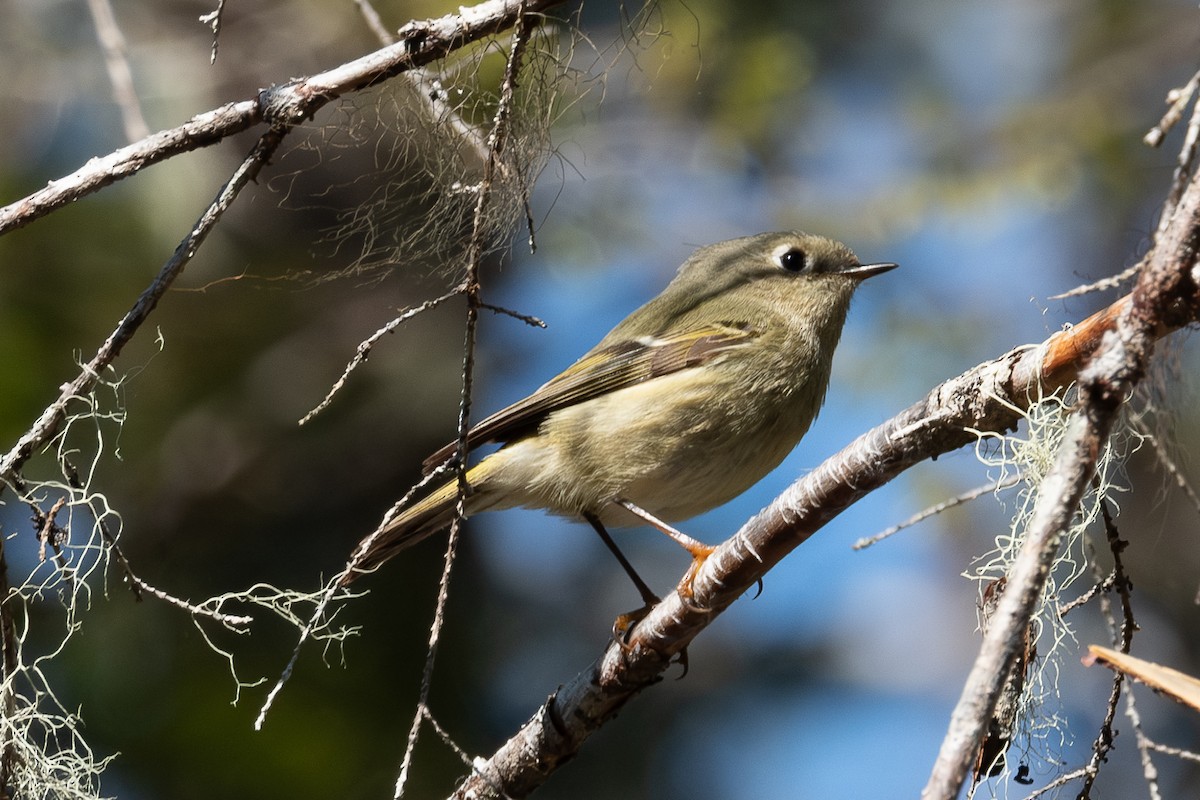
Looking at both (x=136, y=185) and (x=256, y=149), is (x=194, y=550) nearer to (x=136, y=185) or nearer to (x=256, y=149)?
(x=136, y=185)

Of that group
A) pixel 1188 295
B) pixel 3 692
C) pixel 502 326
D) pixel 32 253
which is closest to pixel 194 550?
pixel 32 253

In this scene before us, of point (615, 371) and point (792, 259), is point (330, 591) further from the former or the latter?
point (792, 259)

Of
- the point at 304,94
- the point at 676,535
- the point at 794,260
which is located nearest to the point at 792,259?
the point at 794,260

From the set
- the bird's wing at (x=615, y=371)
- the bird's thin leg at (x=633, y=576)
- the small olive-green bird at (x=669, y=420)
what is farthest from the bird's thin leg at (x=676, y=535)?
the bird's wing at (x=615, y=371)

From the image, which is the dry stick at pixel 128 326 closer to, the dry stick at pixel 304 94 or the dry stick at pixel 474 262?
the dry stick at pixel 304 94

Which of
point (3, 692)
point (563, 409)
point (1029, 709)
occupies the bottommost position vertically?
point (1029, 709)

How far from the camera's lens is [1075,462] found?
1.22m

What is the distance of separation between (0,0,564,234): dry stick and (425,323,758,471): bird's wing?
1564 mm

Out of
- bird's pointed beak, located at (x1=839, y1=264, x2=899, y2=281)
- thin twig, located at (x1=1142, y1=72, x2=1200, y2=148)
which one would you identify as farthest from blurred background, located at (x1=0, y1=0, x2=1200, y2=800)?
thin twig, located at (x1=1142, y1=72, x2=1200, y2=148)

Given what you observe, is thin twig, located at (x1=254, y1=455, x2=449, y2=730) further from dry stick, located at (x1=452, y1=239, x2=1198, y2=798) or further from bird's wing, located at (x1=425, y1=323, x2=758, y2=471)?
bird's wing, located at (x1=425, y1=323, x2=758, y2=471)

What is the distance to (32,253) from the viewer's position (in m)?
4.66

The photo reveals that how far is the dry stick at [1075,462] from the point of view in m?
1.14

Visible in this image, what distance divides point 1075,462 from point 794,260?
2.82m

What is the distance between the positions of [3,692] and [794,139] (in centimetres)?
480
